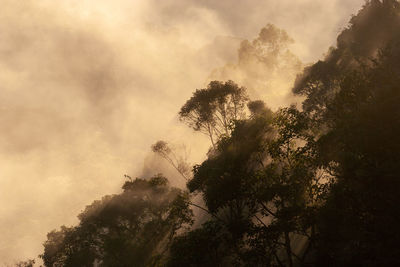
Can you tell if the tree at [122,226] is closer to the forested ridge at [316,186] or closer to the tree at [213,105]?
the tree at [213,105]

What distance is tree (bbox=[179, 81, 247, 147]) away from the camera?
4081cm

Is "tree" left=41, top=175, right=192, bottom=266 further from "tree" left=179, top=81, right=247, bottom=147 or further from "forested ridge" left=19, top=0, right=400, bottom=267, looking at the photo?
"forested ridge" left=19, top=0, right=400, bottom=267

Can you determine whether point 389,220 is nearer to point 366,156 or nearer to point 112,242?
point 366,156

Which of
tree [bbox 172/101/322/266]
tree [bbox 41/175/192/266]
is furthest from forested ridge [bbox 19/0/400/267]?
tree [bbox 41/175/192/266]

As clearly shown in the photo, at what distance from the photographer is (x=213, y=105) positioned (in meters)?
41.7

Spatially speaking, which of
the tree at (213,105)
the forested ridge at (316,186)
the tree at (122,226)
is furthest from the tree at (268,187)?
the tree at (122,226)

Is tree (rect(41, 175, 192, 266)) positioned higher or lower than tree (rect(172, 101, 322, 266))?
higher

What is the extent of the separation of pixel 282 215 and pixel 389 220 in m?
5.85

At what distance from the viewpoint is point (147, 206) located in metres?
47.0

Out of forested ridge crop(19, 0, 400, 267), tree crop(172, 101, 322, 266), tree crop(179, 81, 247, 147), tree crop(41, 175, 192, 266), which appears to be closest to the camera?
forested ridge crop(19, 0, 400, 267)

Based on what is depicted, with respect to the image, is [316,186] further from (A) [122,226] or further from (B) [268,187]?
(A) [122,226]

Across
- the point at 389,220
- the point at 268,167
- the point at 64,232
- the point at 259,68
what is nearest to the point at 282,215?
the point at 268,167

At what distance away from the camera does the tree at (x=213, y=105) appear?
40.8 m

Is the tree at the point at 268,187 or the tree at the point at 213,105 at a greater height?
the tree at the point at 213,105
